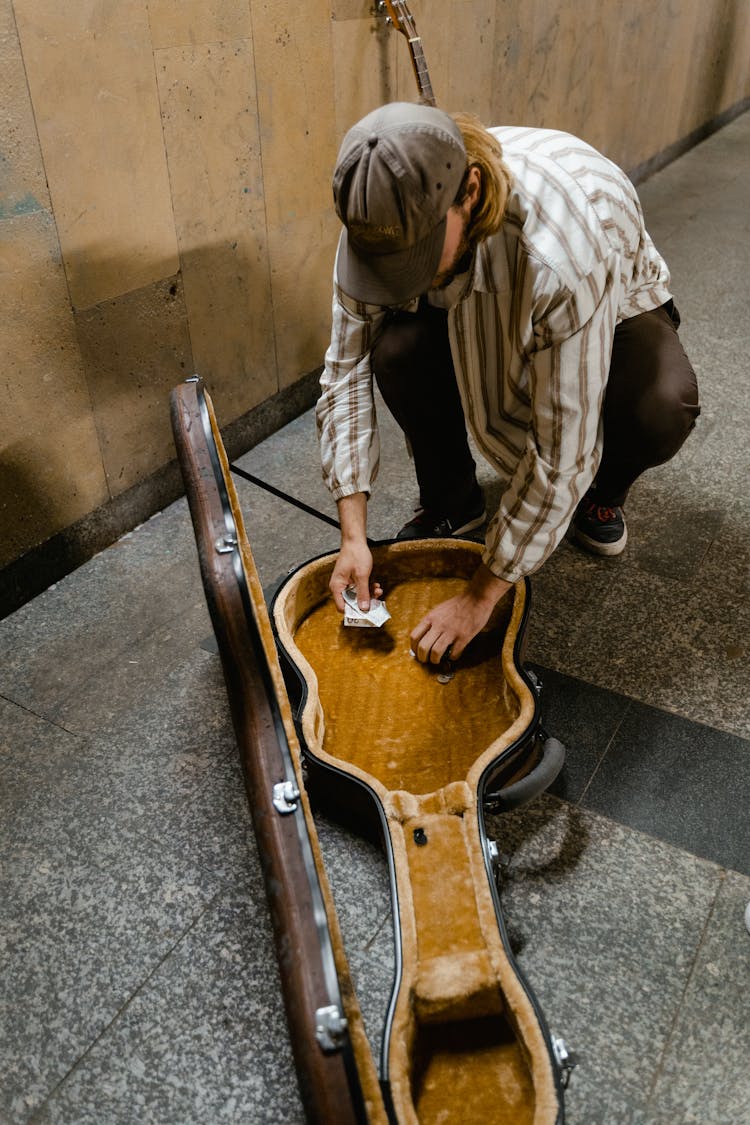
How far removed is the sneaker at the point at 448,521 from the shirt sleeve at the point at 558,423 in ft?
1.80

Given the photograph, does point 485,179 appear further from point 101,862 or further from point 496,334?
point 101,862

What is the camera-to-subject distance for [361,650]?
159 centimetres

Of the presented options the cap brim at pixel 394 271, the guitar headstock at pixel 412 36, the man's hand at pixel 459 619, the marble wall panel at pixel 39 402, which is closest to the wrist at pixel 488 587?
the man's hand at pixel 459 619

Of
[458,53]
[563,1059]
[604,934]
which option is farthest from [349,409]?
[458,53]

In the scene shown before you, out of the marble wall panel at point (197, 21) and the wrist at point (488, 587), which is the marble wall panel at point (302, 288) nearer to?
the marble wall panel at point (197, 21)

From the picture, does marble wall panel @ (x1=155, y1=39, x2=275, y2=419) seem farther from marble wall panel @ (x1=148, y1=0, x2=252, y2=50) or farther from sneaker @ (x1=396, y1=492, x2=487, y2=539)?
sneaker @ (x1=396, y1=492, x2=487, y2=539)

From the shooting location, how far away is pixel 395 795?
1.22 m

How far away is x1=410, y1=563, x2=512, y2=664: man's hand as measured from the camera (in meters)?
1.42

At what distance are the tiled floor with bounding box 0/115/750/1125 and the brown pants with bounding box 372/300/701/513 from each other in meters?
0.26

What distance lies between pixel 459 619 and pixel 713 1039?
0.70 metres

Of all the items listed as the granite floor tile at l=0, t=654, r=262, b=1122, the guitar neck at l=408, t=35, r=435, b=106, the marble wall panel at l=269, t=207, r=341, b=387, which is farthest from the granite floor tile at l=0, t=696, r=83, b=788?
the guitar neck at l=408, t=35, r=435, b=106

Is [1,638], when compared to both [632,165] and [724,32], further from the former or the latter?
[724,32]

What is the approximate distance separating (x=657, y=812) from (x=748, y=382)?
1.77 metres

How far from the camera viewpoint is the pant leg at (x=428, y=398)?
1.71m
